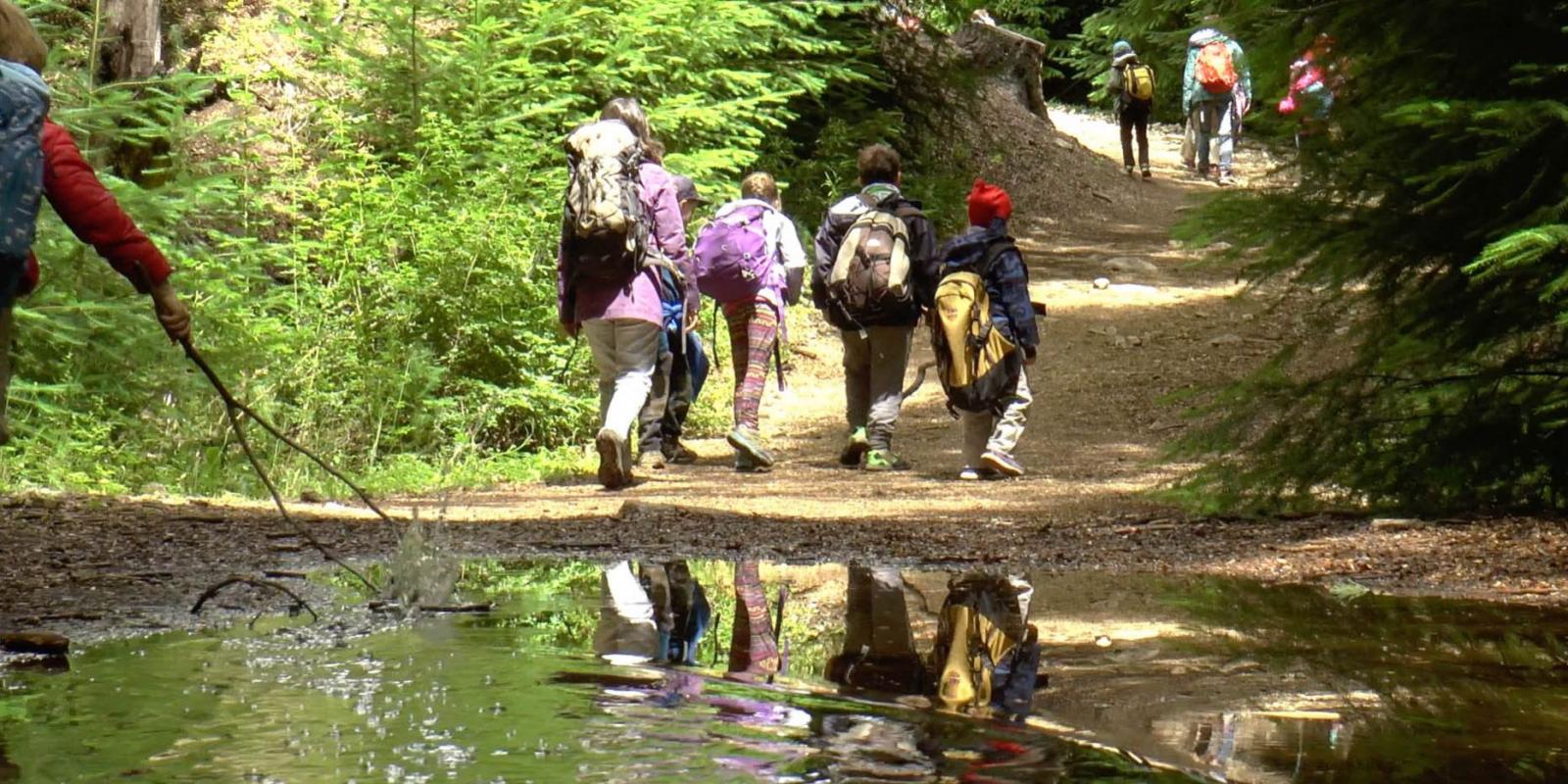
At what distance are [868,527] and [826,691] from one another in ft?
13.3

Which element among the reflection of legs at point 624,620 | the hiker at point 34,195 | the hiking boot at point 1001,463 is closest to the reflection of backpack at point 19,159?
the hiker at point 34,195

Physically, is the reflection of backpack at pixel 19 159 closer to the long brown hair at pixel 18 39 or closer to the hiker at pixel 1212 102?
the long brown hair at pixel 18 39

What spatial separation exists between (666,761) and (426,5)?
495 inches

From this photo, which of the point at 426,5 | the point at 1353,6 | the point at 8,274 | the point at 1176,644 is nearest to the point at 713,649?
the point at 1176,644

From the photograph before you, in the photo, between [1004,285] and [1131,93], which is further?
[1131,93]

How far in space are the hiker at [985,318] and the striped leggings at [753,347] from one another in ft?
5.15

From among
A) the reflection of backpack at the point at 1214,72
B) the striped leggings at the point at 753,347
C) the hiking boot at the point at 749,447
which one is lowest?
the hiking boot at the point at 749,447

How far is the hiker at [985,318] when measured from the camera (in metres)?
11.1

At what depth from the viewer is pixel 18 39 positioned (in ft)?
18.7

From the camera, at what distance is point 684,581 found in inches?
275

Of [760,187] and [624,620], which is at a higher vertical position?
[760,187]

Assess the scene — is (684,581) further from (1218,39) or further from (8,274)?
(1218,39)

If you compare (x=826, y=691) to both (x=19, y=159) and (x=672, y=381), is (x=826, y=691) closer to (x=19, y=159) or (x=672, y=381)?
(x=19, y=159)

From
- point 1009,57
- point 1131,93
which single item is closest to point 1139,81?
point 1131,93
